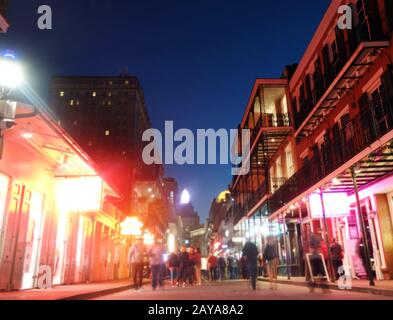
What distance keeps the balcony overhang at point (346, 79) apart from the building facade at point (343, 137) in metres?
0.04

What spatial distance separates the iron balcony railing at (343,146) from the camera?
39.9 feet

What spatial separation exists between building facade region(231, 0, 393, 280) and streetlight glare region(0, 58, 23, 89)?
9012 mm

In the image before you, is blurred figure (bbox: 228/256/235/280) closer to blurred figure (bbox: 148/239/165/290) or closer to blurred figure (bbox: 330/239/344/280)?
blurred figure (bbox: 148/239/165/290)

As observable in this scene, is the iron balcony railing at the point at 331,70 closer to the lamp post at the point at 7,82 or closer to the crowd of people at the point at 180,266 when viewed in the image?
the crowd of people at the point at 180,266

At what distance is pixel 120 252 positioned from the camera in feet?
99.2

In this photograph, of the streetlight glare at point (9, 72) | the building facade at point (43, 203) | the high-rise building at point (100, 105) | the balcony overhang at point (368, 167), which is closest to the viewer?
the streetlight glare at point (9, 72)

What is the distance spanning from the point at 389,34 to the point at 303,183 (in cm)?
815

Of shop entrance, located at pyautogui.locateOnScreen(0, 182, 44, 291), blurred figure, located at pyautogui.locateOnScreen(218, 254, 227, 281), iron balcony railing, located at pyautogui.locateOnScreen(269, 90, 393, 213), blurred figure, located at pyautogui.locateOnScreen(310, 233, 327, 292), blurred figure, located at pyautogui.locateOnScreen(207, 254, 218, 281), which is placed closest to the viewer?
shop entrance, located at pyautogui.locateOnScreen(0, 182, 44, 291)

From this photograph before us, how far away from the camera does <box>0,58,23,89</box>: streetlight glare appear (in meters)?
7.43

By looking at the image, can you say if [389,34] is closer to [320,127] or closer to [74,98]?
[320,127]

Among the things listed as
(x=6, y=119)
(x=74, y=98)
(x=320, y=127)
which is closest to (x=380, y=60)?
(x=320, y=127)

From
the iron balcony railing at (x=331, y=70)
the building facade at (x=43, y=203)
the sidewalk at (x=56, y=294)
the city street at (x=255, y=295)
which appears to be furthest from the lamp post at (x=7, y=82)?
the iron balcony railing at (x=331, y=70)

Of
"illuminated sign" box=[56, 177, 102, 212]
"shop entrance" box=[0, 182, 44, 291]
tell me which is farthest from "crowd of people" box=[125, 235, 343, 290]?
"shop entrance" box=[0, 182, 44, 291]

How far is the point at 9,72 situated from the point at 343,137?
11.1 meters
